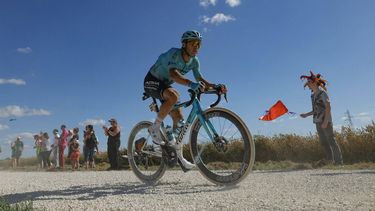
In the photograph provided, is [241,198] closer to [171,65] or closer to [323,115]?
[171,65]

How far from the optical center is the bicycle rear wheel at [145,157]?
23.6 ft

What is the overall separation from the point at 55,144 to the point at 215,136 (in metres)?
13.1

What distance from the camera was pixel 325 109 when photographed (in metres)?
10.6

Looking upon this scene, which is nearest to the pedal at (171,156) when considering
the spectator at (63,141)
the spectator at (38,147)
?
the spectator at (63,141)

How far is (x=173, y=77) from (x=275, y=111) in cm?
894

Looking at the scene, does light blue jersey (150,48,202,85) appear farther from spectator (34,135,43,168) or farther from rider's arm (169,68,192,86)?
spectator (34,135,43,168)

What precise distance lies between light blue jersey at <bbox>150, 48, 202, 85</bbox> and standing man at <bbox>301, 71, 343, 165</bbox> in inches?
199

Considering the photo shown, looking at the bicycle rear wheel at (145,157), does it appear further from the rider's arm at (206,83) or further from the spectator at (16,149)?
the spectator at (16,149)

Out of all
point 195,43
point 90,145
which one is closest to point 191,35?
point 195,43

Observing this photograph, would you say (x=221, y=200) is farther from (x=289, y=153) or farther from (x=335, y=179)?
(x=289, y=153)

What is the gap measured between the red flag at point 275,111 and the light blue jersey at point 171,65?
8.12m

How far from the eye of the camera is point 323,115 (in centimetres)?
1068

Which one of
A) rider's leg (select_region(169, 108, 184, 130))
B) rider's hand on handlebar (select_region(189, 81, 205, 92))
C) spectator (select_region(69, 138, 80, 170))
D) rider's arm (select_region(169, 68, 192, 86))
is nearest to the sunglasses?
rider's arm (select_region(169, 68, 192, 86))

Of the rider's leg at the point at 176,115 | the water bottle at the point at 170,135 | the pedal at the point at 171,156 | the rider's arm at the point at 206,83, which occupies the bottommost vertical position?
the pedal at the point at 171,156
